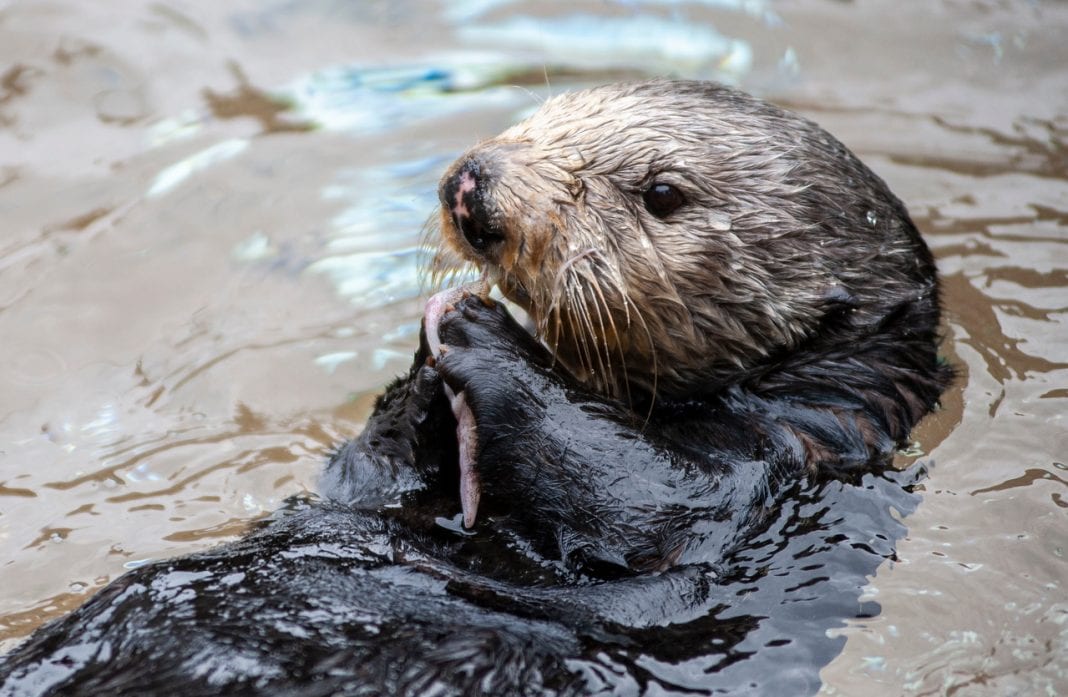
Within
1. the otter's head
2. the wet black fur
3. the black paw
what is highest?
the otter's head

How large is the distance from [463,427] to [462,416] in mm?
35

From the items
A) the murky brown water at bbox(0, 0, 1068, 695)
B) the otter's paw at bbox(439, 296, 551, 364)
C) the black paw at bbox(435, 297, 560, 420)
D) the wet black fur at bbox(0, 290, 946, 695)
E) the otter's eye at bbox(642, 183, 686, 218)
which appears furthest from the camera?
the murky brown water at bbox(0, 0, 1068, 695)

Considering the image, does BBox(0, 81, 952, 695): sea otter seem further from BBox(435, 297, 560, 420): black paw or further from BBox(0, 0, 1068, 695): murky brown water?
BBox(0, 0, 1068, 695): murky brown water

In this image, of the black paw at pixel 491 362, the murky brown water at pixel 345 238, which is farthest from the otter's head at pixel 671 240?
the murky brown water at pixel 345 238

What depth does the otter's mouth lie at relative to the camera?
386cm

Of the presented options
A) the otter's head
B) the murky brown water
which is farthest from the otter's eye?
the murky brown water

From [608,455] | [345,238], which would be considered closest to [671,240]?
[608,455]

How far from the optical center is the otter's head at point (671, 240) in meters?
4.01

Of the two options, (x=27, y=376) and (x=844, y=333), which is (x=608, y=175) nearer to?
(x=844, y=333)

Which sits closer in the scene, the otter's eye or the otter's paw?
the otter's paw

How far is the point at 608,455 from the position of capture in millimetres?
3766

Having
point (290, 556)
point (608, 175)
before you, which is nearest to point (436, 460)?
point (290, 556)

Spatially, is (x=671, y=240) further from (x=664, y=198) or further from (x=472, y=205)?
→ (x=472, y=205)

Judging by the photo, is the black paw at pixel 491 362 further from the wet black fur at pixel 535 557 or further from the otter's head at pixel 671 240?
the otter's head at pixel 671 240
